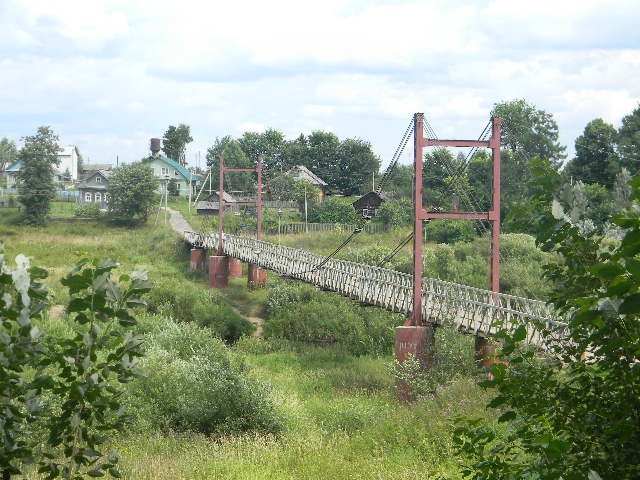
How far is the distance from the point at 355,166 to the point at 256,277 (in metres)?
32.9

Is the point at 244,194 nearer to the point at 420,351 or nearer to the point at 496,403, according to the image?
the point at 420,351

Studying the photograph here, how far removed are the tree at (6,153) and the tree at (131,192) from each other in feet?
166

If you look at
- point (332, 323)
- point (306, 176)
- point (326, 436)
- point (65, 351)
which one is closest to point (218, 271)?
point (332, 323)

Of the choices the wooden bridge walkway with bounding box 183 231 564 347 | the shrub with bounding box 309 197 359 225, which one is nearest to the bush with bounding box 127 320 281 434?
the wooden bridge walkway with bounding box 183 231 564 347

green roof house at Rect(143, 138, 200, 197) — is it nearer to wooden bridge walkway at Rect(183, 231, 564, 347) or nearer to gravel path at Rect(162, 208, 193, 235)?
gravel path at Rect(162, 208, 193, 235)

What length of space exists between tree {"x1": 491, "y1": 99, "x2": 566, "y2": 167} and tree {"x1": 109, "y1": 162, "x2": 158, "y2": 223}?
2671 centimetres

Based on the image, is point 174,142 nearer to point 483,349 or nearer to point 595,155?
point 595,155

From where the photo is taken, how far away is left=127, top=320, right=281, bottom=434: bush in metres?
17.6

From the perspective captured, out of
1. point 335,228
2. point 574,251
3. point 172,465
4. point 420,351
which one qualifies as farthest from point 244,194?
point 574,251

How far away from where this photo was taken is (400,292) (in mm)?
25547

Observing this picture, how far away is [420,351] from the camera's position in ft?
70.3

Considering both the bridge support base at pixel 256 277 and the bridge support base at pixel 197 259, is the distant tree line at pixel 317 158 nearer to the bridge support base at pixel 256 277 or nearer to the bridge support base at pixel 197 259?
the bridge support base at pixel 197 259

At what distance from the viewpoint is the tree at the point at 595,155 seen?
48.4 metres

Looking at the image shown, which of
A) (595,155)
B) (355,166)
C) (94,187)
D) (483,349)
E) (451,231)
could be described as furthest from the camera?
(94,187)
